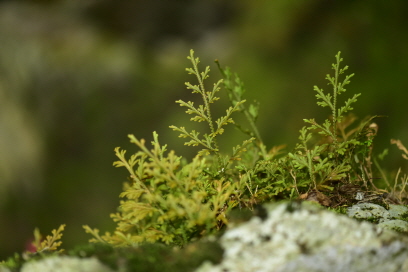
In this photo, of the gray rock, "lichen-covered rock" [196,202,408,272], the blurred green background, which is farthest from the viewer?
the blurred green background

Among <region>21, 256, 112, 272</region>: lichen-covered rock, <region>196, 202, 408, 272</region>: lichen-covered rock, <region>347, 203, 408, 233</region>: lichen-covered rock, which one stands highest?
<region>21, 256, 112, 272</region>: lichen-covered rock

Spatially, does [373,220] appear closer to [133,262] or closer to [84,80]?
[133,262]

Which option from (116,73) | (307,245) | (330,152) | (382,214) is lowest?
(382,214)

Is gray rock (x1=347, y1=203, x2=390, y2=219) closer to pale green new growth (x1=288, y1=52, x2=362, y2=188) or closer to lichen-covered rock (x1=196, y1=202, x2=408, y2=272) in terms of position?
pale green new growth (x1=288, y1=52, x2=362, y2=188)

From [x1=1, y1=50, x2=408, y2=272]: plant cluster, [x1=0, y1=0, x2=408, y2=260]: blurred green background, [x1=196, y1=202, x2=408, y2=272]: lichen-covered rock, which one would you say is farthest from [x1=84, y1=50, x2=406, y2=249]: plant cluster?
[x1=0, y1=0, x2=408, y2=260]: blurred green background

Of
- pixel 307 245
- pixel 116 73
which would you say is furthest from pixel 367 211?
pixel 116 73

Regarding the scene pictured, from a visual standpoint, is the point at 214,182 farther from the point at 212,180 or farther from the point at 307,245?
the point at 307,245
